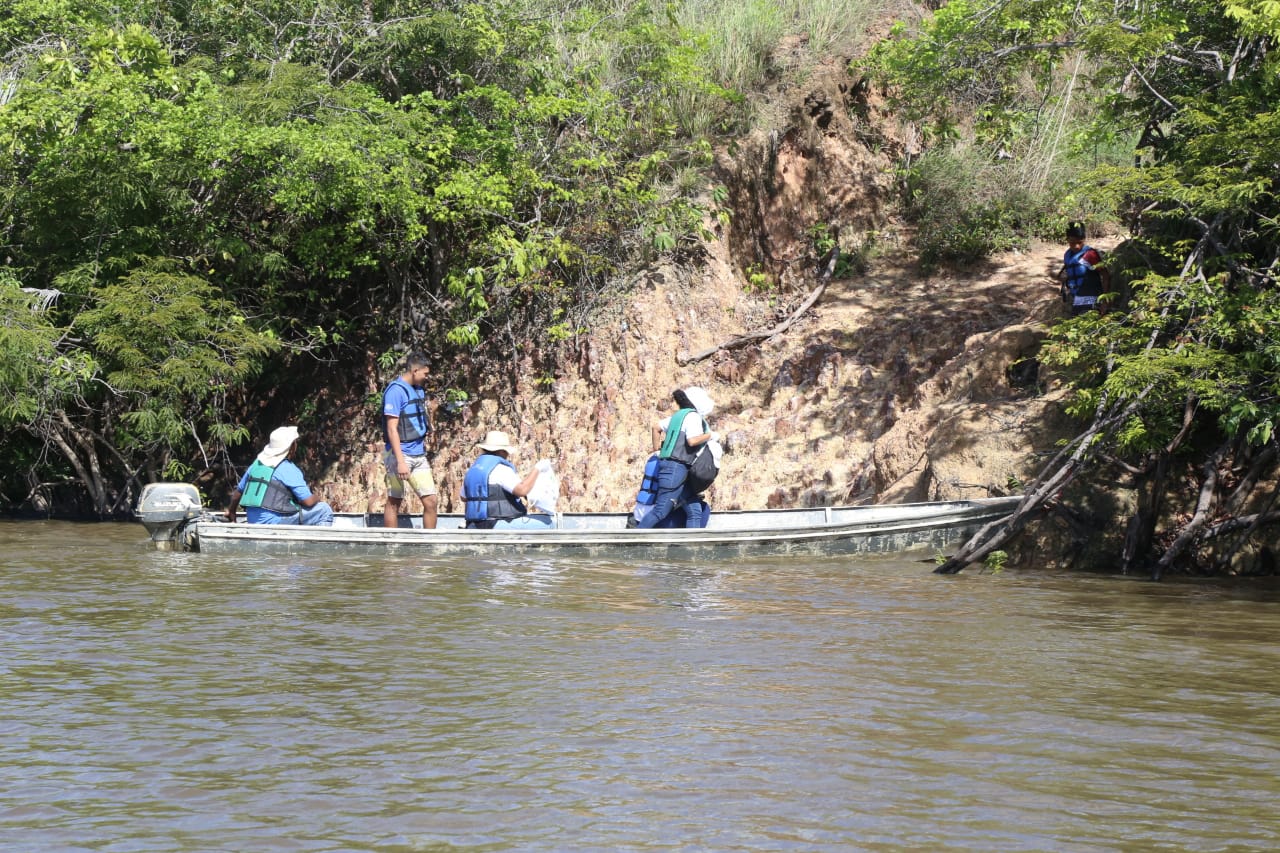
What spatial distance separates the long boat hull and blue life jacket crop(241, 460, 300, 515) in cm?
52

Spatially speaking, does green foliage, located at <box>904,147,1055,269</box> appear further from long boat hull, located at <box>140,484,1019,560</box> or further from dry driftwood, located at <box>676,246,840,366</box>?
long boat hull, located at <box>140,484,1019,560</box>

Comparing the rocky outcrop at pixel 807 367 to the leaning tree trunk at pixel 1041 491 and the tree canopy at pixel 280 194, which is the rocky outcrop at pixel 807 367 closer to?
the tree canopy at pixel 280 194

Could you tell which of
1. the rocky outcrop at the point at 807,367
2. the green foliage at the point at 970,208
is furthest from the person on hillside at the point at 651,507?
the green foliage at the point at 970,208

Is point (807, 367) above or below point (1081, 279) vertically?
below

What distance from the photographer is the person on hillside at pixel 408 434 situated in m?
13.8

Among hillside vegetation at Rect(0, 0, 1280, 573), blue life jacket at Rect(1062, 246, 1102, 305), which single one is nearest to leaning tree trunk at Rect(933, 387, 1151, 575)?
hillside vegetation at Rect(0, 0, 1280, 573)

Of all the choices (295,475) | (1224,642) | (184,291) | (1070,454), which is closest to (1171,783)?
(1224,642)

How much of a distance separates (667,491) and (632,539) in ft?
2.38

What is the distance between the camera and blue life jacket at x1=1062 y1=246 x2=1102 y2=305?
48.1 feet

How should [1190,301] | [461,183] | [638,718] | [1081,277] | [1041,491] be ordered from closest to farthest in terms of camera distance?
[638,718]
[1190,301]
[1041,491]
[1081,277]
[461,183]

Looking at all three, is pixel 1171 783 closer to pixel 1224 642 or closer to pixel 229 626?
pixel 1224 642

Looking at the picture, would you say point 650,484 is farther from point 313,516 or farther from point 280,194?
point 280,194

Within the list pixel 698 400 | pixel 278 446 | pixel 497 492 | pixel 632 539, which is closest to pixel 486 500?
pixel 497 492

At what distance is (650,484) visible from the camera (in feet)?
46.2
